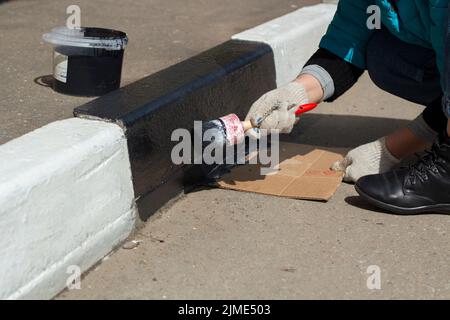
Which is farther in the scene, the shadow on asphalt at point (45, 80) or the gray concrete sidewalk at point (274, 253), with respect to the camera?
the shadow on asphalt at point (45, 80)

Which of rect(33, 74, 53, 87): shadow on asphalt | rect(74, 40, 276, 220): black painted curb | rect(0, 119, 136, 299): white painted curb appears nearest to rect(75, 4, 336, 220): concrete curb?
rect(74, 40, 276, 220): black painted curb

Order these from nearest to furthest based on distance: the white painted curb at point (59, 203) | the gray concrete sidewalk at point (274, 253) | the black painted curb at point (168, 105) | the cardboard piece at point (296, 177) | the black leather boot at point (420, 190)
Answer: the white painted curb at point (59, 203), the gray concrete sidewalk at point (274, 253), the black painted curb at point (168, 105), the black leather boot at point (420, 190), the cardboard piece at point (296, 177)

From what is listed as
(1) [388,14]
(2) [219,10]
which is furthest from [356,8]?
(2) [219,10]

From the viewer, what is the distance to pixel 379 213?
304cm

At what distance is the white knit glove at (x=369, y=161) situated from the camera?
328 cm

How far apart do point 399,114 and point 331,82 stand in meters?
0.90

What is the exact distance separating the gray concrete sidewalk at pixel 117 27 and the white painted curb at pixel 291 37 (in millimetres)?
507

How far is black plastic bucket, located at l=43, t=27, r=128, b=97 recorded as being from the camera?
374cm

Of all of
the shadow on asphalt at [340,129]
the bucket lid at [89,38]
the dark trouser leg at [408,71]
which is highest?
the dark trouser leg at [408,71]

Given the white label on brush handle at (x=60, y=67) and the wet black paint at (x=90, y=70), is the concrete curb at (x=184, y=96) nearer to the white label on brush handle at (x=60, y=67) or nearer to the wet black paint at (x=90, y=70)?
the wet black paint at (x=90, y=70)

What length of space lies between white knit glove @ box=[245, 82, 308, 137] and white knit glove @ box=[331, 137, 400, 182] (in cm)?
37

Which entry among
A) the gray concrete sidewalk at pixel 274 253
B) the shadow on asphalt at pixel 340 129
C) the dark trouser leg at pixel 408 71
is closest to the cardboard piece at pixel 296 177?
the gray concrete sidewalk at pixel 274 253

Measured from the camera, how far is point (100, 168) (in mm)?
2578

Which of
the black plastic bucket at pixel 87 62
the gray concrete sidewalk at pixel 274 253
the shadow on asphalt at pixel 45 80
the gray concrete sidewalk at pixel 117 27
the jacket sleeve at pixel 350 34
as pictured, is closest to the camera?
the gray concrete sidewalk at pixel 274 253
